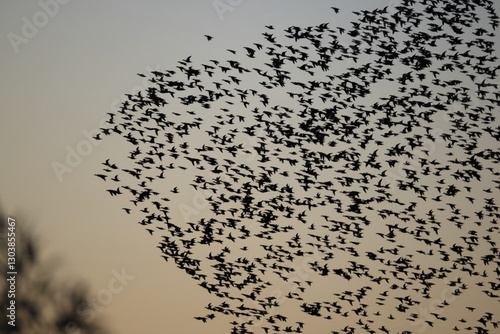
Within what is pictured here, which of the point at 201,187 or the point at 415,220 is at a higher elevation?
the point at 415,220

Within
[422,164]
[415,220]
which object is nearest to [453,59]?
[422,164]

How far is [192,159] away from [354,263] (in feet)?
24.3

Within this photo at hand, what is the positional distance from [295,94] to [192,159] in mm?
4161

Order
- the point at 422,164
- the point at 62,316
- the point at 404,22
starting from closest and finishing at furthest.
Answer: the point at 404,22, the point at 422,164, the point at 62,316

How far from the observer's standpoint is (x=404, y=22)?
29.3m

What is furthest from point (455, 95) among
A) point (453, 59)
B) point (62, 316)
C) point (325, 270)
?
point (62, 316)

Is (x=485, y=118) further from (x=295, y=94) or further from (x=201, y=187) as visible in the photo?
Answer: (x=201, y=187)

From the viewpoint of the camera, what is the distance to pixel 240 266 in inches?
1259

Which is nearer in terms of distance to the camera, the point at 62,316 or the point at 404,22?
the point at 404,22

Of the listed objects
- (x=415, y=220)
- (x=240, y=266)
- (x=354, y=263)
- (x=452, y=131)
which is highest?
(x=452, y=131)

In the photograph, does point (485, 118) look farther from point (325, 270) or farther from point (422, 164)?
point (325, 270)

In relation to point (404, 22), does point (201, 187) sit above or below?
below

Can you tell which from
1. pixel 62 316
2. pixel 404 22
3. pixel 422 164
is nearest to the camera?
pixel 404 22

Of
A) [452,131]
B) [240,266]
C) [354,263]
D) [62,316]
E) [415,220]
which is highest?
[452,131]
